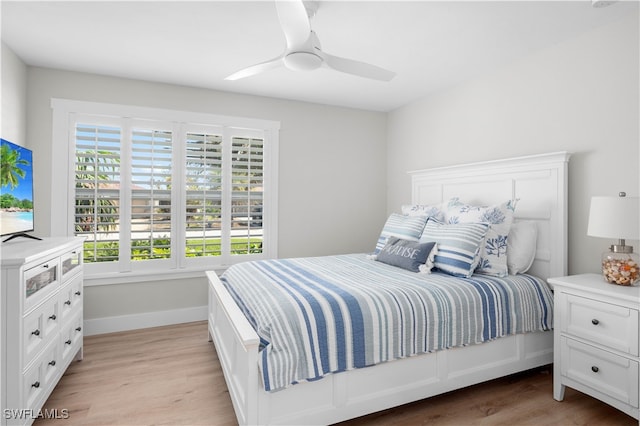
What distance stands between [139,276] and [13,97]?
71.8 inches

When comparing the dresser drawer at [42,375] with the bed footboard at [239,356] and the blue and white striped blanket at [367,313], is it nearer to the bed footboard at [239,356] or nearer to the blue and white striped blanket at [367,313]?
the bed footboard at [239,356]

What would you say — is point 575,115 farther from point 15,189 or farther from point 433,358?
point 15,189

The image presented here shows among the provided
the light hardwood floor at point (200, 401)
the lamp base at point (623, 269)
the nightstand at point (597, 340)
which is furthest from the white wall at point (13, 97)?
the lamp base at point (623, 269)

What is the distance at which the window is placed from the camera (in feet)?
10.7

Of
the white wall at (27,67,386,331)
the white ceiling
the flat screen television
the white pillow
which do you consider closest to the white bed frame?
the white pillow

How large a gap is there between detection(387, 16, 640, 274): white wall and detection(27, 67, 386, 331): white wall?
1.23m

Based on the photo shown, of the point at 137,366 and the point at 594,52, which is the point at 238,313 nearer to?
the point at 137,366

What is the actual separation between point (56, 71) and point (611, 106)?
449 cm

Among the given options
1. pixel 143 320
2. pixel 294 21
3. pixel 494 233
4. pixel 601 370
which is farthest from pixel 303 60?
pixel 143 320

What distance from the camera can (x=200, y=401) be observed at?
85.9 inches

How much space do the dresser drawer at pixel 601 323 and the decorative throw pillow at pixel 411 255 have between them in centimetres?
85

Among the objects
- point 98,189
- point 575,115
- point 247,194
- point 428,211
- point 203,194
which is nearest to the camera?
point 575,115

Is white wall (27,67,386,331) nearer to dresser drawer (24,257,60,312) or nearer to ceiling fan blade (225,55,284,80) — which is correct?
dresser drawer (24,257,60,312)

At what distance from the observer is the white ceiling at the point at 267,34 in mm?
2195
